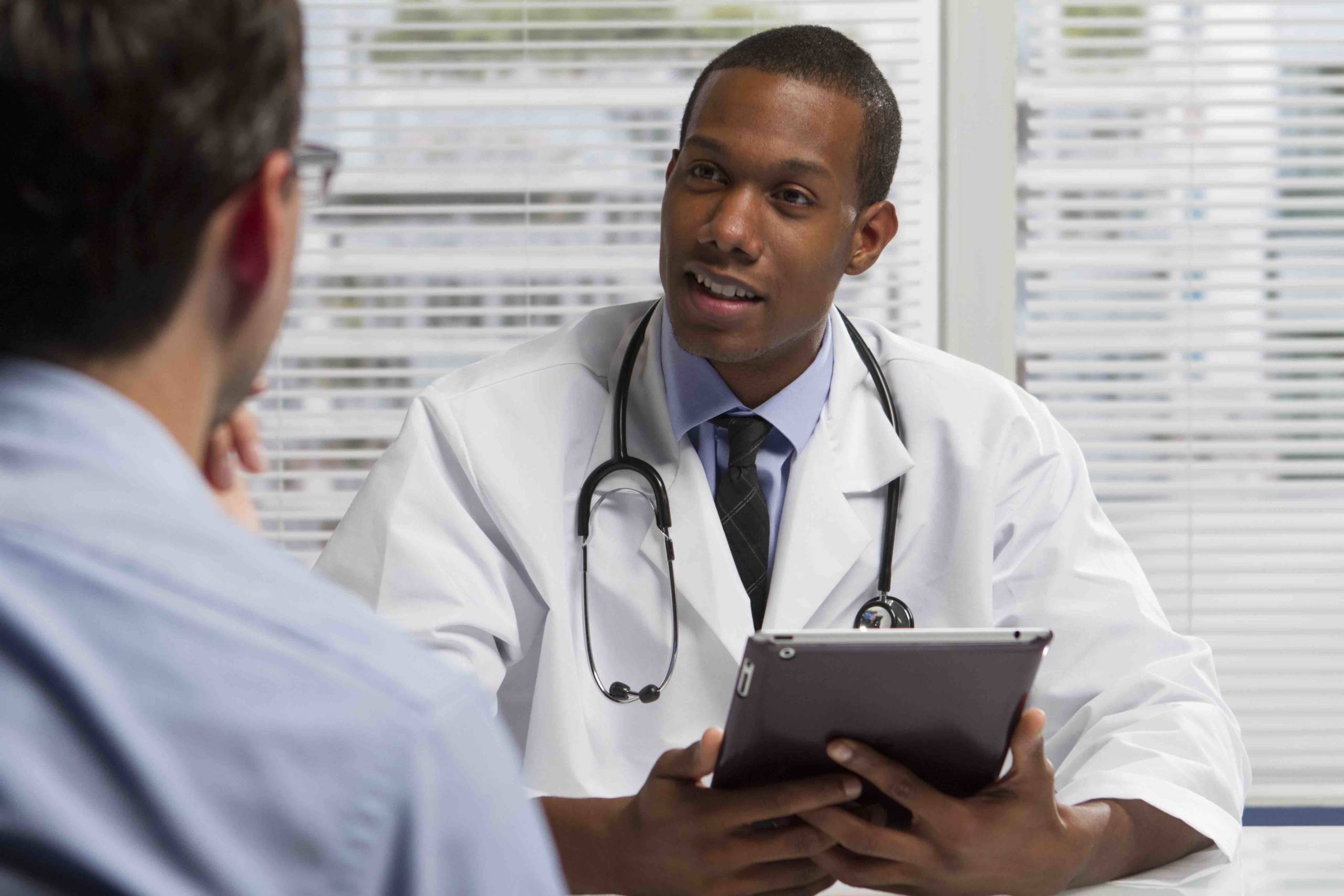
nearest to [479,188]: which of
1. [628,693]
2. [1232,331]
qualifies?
[628,693]

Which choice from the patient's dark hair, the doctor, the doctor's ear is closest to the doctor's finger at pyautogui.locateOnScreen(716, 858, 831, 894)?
the doctor

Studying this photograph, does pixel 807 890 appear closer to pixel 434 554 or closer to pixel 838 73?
pixel 434 554

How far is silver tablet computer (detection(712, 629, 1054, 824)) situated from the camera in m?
0.90

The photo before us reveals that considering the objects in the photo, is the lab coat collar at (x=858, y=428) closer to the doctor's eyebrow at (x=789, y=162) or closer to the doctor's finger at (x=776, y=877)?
the doctor's eyebrow at (x=789, y=162)

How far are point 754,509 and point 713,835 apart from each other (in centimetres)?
52

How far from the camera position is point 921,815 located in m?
1.04

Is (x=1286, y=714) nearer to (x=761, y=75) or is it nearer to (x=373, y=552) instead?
(x=761, y=75)

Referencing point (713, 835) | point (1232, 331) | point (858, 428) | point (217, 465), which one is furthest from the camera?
point (1232, 331)

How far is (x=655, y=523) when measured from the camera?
4.73 ft

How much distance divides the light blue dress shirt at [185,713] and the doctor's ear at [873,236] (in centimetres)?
127

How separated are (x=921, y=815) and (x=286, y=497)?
1.45 m

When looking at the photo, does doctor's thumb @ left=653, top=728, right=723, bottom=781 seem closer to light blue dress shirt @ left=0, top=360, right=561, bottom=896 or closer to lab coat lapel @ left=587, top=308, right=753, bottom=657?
lab coat lapel @ left=587, top=308, right=753, bottom=657

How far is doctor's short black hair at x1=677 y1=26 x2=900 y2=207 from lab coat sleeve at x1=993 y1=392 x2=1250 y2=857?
13.9 inches

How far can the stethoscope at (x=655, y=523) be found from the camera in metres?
1.37
